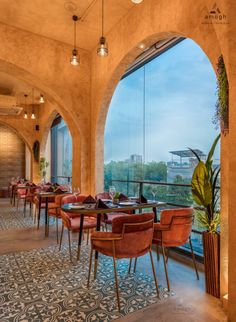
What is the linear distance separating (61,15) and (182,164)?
3.65 metres

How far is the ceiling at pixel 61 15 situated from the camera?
4.19 m

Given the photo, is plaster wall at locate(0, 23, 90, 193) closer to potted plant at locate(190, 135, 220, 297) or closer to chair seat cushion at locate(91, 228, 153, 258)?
chair seat cushion at locate(91, 228, 153, 258)

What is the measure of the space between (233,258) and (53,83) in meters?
4.80

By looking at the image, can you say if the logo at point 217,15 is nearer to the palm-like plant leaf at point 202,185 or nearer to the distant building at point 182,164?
the palm-like plant leaf at point 202,185

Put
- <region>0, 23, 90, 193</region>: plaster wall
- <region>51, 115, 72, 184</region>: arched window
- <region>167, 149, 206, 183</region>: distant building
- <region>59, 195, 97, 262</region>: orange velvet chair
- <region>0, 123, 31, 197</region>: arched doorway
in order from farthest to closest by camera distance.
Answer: <region>0, 123, 31, 197</region>: arched doorway, <region>51, 115, 72, 184</region>: arched window, <region>0, 23, 90, 193</region>: plaster wall, <region>167, 149, 206, 183</region>: distant building, <region>59, 195, 97, 262</region>: orange velvet chair

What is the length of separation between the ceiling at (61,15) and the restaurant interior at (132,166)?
1.1 inches

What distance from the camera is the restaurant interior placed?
243 cm

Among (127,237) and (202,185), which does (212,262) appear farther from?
(127,237)

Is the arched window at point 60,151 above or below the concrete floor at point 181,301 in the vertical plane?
above

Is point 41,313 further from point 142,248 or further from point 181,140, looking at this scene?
point 181,140

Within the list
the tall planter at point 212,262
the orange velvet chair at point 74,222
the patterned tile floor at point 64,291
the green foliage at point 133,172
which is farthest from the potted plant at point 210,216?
the green foliage at point 133,172

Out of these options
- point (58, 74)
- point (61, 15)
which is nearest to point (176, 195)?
point (58, 74)

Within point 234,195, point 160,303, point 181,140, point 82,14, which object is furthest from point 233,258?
point 82,14

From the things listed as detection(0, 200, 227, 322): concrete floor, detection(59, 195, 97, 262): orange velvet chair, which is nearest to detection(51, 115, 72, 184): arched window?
detection(59, 195, 97, 262): orange velvet chair
